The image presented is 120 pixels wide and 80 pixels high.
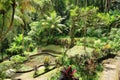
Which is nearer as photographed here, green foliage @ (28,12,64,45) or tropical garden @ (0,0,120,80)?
tropical garden @ (0,0,120,80)

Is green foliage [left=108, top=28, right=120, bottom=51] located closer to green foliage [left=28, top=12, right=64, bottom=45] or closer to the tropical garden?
the tropical garden

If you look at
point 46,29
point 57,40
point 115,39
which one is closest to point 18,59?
point 57,40

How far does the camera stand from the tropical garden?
15.0m

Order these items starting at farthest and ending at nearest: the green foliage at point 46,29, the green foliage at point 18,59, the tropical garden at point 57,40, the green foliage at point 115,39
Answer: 1. the green foliage at point 46,29
2. the green foliage at point 18,59
3. the green foliage at point 115,39
4. the tropical garden at point 57,40

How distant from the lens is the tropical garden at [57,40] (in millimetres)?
15010

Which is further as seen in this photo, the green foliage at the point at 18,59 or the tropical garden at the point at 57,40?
the green foliage at the point at 18,59

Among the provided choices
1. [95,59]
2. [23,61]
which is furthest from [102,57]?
[23,61]

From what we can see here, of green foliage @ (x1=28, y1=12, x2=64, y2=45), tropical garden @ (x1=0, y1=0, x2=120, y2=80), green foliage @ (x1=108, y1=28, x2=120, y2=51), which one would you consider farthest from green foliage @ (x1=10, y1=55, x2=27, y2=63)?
green foliage @ (x1=108, y1=28, x2=120, y2=51)

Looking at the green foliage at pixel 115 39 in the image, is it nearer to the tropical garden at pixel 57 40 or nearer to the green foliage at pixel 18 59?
the tropical garden at pixel 57 40

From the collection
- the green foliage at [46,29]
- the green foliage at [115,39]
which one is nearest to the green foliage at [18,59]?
the green foliage at [46,29]

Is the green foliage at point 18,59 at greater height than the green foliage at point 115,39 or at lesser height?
lesser

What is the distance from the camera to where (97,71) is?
45.7 ft

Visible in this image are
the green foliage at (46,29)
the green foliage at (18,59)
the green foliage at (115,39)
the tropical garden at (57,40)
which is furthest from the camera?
the green foliage at (46,29)

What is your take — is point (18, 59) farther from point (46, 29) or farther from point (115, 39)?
point (115, 39)
